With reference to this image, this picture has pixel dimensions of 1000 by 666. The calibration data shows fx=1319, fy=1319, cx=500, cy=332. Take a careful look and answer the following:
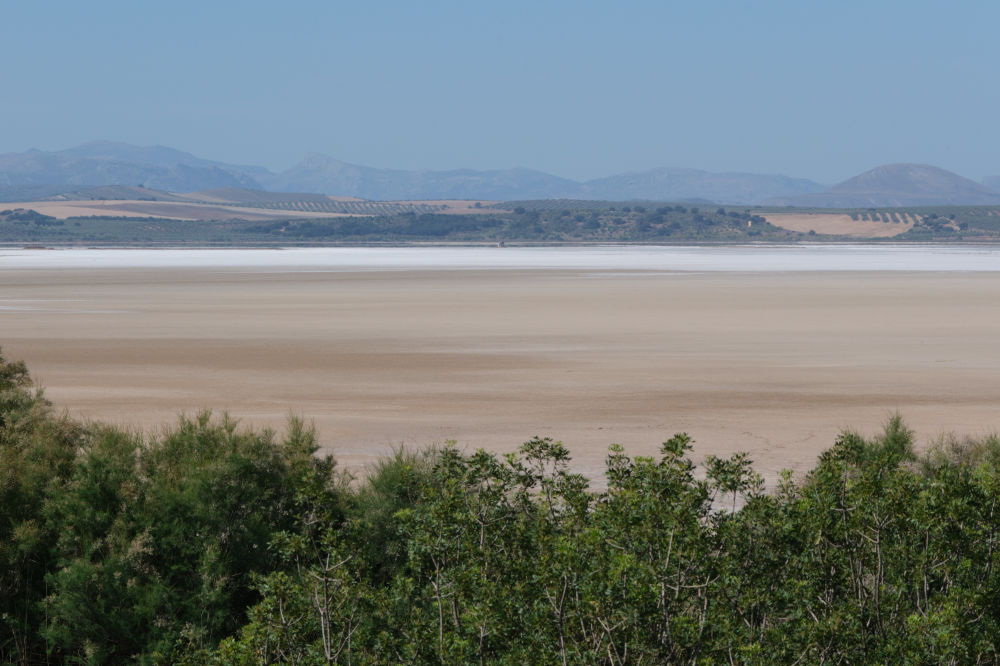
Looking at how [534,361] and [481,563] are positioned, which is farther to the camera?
[534,361]

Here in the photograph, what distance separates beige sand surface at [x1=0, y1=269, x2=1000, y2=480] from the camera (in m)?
23.6

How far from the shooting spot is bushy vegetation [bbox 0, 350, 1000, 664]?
9203 mm

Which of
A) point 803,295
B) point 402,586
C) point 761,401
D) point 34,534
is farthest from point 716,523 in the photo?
point 803,295

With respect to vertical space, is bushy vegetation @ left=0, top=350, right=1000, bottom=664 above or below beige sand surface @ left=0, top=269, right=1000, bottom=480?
above

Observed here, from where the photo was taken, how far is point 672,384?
2880 centimetres

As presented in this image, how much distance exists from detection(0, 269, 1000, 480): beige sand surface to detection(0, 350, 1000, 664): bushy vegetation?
274 inches

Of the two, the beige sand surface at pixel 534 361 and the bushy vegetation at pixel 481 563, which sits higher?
the bushy vegetation at pixel 481 563

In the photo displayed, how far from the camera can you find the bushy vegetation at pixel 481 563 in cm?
920

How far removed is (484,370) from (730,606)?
2163cm

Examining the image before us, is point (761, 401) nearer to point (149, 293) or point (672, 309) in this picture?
point (672, 309)

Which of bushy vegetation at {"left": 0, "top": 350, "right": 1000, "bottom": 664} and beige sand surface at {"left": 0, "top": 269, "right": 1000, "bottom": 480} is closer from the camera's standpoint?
bushy vegetation at {"left": 0, "top": 350, "right": 1000, "bottom": 664}

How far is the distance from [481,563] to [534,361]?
907 inches

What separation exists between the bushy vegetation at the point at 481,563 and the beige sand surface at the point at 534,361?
274 inches

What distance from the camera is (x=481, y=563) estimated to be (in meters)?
10.1
